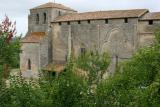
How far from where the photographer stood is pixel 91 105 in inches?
548

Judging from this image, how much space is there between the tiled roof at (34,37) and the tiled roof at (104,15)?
259cm

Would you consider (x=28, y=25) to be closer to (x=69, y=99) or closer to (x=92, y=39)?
(x=92, y=39)

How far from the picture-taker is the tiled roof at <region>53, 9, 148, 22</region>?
34.9 m

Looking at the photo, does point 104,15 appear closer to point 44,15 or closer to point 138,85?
point 44,15

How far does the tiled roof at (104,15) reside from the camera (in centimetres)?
3491

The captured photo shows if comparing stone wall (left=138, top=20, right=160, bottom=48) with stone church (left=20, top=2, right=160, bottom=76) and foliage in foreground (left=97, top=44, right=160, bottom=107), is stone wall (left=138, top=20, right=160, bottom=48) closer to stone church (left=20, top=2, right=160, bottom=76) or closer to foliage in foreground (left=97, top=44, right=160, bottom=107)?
stone church (left=20, top=2, right=160, bottom=76)

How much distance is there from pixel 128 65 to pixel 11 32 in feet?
20.9

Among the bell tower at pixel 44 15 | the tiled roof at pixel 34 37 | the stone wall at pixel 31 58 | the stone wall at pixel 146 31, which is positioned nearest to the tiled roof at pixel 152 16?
the stone wall at pixel 146 31

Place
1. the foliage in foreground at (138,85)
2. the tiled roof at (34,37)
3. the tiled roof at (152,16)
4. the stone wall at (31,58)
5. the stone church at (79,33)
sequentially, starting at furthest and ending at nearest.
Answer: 1. the tiled roof at (34,37)
2. the stone wall at (31,58)
3. the stone church at (79,33)
4. the tiled roof at (152,16)
5. the foliage in foreground at (138,85)

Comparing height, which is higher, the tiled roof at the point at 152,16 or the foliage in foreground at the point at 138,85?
the tiled roof at the point at 152,16

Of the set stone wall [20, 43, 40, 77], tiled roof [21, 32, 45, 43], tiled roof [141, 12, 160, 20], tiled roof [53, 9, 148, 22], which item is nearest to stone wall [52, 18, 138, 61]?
tiled roof [53, 9, 148, 22]

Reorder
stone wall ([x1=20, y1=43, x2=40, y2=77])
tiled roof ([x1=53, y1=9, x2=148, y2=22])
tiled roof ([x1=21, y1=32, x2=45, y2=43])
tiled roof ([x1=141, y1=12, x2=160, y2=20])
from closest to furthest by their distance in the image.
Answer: tiled roof ([x1=141, y1=12, x2=160, y2=20]) < tiled roof ([x1=53, y1=9, x2=148, y2=22]) < stone wall ([x1=20, y1=43, x2=40, y2=77]) < tiled roof ([x1=21, y1=32, x2=45, y2=43])

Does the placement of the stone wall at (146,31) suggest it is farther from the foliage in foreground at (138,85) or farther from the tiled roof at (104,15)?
the foliage in foreground at (138,85)

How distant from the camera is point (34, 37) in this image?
43.1 meters
